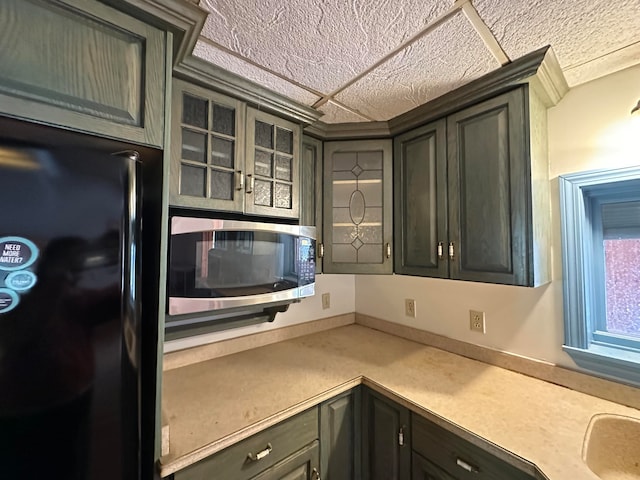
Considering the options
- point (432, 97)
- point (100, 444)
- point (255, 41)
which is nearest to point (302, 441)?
point (100, 444)

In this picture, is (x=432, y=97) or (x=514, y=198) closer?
(x=514, y=198)

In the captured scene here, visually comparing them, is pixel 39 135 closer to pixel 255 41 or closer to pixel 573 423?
pixel 255 41

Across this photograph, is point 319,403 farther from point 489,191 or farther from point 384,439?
point 489,191

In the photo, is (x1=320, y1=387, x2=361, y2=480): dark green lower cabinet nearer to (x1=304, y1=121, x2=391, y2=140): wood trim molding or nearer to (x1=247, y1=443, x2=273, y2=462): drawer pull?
(x1=247, y1=443, x2=273, y2=462): drawer pull

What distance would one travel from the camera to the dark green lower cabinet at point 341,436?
1.18 metres

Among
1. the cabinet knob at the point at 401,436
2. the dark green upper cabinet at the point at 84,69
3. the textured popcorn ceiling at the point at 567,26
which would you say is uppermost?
the textured popcorn ceiling at the point at 567,26

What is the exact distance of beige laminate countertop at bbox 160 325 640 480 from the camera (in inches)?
34.4

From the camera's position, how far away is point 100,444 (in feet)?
2.10

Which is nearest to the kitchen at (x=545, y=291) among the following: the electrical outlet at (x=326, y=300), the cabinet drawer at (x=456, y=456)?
the electrical outlet at (x=326, y=300)

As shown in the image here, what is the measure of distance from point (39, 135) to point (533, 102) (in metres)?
1.64

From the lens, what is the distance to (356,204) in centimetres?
164

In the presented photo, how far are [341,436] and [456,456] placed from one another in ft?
1.55

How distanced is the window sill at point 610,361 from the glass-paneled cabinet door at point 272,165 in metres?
1.37

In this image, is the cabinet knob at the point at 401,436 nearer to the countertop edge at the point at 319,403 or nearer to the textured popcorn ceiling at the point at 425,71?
the countertop edge at the point at 319,403
